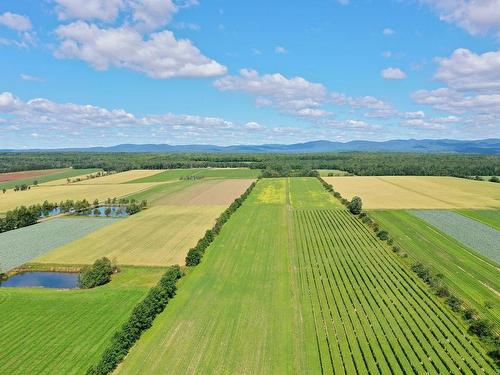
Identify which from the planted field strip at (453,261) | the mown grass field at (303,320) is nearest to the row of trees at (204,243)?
the mown grass field at (303,320)

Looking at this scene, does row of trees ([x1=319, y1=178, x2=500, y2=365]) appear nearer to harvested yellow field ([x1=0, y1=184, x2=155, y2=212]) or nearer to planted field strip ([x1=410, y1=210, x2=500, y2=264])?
planted field strip ([x1=410, y1=210, x2=500, y2=264])

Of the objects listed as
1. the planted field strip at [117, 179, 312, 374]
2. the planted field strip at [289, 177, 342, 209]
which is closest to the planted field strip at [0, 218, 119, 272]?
the planted field strip at [117, 179, 312, 374]

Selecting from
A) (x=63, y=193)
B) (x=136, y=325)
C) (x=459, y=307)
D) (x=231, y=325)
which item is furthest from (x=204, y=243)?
(x=63, y=193)

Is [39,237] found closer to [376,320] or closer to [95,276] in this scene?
[95,276]

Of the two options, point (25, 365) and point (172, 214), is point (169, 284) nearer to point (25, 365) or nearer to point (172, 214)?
point (25, 365)

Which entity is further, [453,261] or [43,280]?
[453,261]
